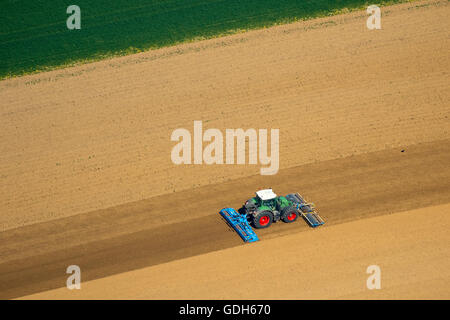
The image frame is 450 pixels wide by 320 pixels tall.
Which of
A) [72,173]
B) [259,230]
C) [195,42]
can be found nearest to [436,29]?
[195,42]

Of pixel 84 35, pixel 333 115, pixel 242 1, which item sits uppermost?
pixel 242 1

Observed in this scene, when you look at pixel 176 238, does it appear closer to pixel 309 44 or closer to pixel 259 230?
pixel 259 230

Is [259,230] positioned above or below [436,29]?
below

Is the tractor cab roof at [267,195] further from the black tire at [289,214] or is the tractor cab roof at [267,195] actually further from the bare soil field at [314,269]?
the bare soil field at [314,269]
